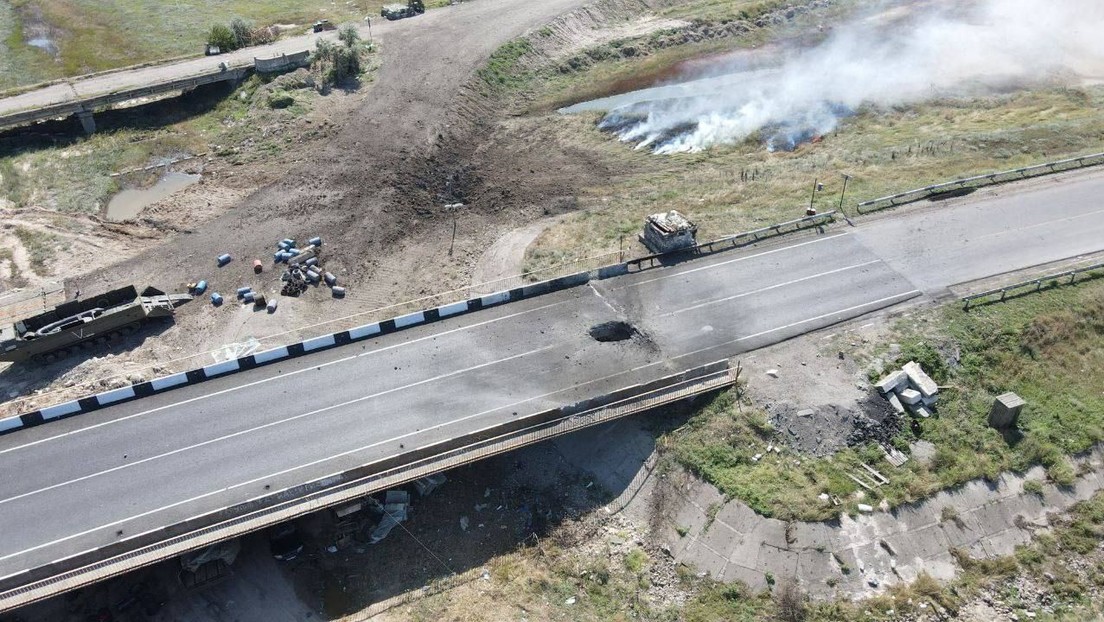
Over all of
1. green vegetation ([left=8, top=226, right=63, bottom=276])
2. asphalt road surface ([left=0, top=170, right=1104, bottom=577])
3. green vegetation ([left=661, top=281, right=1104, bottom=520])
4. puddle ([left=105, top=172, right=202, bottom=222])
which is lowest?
green vegetation ([left=661, top=281, right=1104, bottom=520])

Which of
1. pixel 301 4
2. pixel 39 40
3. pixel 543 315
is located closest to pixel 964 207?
pixel 543 315

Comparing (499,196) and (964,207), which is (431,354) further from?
(964,207)

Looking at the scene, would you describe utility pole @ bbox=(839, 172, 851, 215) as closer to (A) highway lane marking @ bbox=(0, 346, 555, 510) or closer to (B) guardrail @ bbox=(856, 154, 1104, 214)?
(B) guardrail @ bbox=(856, 154, 1104, 214)

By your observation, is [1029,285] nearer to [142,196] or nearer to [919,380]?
[919,380]

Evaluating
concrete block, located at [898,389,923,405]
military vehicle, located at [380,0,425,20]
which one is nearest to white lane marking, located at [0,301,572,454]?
concrete block, located at [898,389,923,405]

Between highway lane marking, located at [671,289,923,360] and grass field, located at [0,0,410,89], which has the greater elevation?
grass field, located at [0,0,410,89]

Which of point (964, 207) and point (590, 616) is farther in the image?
point (964, 207)

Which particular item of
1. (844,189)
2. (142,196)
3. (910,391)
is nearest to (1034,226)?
(844,189)
